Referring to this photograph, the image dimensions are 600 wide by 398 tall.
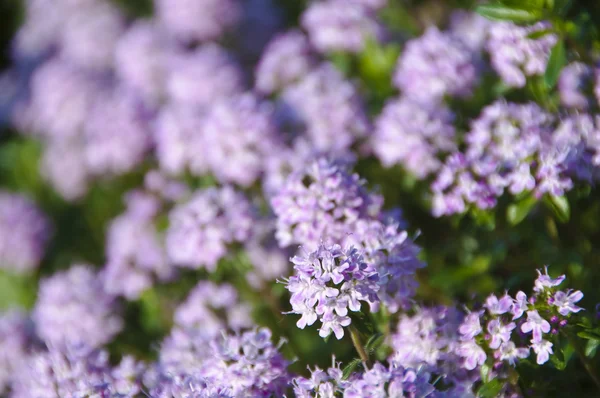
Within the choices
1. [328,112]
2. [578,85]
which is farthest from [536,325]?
[328,112]

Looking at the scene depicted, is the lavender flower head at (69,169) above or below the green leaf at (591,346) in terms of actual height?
below

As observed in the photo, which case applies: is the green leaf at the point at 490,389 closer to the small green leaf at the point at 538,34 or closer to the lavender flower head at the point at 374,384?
the lavender flower head at the point at 374,384

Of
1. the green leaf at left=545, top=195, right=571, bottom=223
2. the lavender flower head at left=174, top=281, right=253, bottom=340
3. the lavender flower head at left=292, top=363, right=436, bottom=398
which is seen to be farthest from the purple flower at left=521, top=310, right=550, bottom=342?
the lavender flower head at left=174, top=281, right=253, bottom=340

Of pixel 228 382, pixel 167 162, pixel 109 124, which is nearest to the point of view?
pixel 228 382

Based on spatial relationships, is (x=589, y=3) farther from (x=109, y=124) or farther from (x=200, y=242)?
(x=109, y=124)

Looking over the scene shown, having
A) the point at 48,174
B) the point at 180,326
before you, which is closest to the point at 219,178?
the point at 180,326

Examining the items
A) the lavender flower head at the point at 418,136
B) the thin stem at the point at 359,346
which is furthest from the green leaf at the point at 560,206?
Result: the thin stem at the point at 359,346
